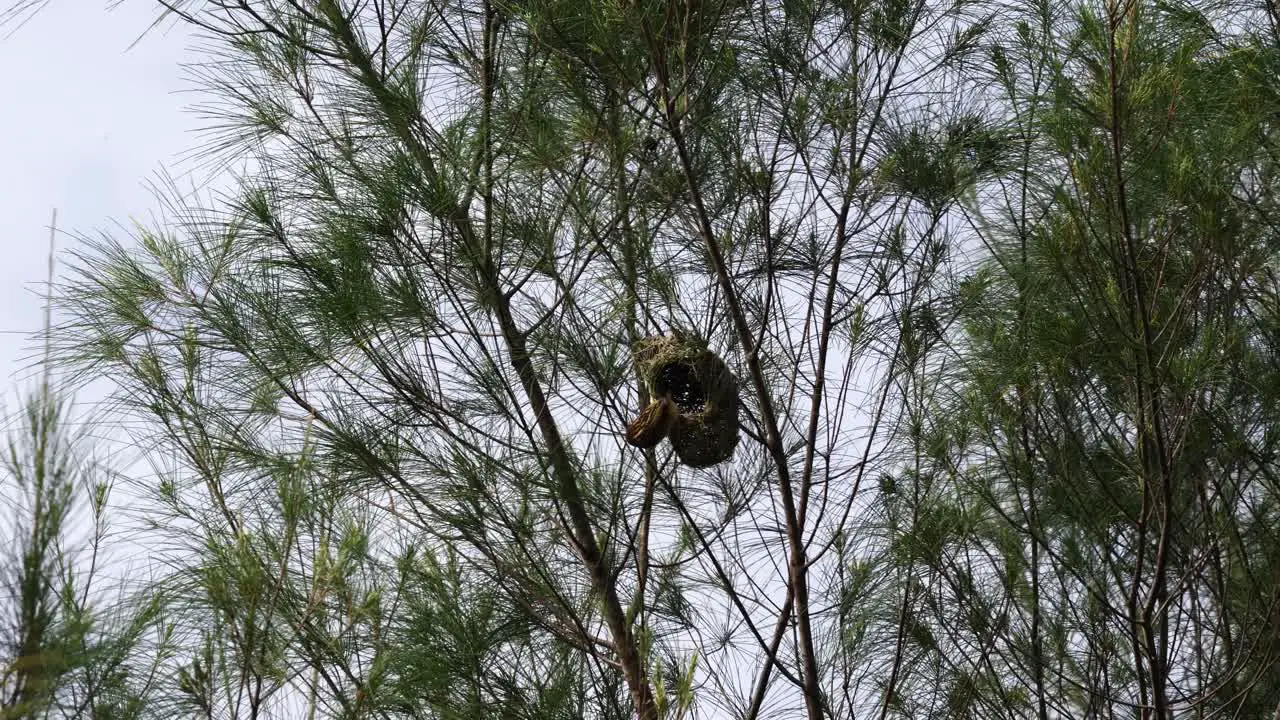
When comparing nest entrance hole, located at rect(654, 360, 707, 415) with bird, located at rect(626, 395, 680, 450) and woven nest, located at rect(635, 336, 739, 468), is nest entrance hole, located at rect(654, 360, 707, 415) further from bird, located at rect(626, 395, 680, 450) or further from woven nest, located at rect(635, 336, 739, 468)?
bird, located at rect(626, 395, 680, 450)

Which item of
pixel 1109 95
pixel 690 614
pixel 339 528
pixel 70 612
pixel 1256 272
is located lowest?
pixel 70 612

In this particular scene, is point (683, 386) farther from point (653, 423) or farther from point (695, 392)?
point (653, 423)

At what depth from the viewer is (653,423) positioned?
275 centimetres

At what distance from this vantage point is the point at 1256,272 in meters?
3.18

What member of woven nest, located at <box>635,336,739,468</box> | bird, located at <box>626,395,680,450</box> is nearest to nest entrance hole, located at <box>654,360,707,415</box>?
woven nest, located at <box>635,336,739,468</box>

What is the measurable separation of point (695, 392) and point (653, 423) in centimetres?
19

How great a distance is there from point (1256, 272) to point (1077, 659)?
89 cm

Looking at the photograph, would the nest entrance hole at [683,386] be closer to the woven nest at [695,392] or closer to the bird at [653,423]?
the woven nest at [695,392]

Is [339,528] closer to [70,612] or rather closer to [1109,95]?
[70,612]

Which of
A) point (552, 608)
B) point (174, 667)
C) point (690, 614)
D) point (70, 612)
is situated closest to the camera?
point (70, 612)

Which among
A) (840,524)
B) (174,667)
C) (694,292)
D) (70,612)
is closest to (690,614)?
(840,524)

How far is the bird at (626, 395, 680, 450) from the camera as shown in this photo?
2.75 m

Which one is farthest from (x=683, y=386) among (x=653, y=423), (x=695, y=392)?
(x=653, y=423)

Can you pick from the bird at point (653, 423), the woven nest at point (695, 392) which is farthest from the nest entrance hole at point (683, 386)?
the bird at point (653, 423)
